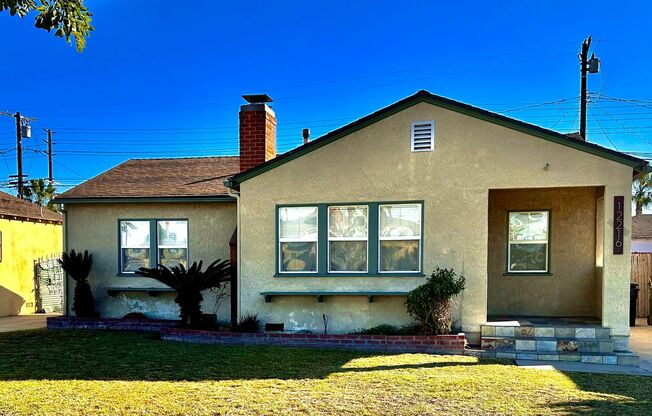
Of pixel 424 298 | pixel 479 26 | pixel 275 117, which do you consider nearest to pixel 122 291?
pixel 275 117

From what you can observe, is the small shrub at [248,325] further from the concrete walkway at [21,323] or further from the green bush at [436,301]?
the concrete walkway at [21,323]

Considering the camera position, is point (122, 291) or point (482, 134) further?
point (122, 291)

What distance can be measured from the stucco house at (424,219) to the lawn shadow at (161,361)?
144 centimetres

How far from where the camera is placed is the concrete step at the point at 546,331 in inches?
309

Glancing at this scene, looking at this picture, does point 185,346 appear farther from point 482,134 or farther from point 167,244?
point 482,134

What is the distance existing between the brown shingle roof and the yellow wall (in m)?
4.92

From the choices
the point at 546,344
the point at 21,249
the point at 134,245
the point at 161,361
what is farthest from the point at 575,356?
the point at 21,249

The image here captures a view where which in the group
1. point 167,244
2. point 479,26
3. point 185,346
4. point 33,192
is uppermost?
point 479,26

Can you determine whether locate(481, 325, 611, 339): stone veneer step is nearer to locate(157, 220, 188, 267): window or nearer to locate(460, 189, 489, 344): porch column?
locate(460, 189, 489, 344): porch column

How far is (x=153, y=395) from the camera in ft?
17.2

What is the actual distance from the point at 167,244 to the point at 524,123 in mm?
8941

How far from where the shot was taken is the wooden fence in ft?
40.4

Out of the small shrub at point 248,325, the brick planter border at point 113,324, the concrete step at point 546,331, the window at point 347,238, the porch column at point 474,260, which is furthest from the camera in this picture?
the brick planter border at point 113,324

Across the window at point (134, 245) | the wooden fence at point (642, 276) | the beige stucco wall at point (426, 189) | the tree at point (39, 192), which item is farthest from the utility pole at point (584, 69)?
the tree at point (39, 192)
